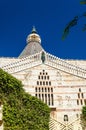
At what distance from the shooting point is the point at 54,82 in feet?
70.7

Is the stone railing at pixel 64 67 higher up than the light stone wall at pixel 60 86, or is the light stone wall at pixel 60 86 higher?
the stone railing at pixel 64 67

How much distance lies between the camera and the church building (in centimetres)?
2034

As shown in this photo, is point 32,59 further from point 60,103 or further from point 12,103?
point 12,103

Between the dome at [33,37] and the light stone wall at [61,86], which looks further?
the dome at [33,37]

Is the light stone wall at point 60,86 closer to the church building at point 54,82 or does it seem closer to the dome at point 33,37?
the church building at point 54,82

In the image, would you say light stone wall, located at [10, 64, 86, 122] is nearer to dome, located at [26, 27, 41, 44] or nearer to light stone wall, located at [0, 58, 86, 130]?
light stone wall, located at [0, 58, 86, 130]

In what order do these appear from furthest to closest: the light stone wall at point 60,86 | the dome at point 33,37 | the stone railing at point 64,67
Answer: the dome at point 33,37
the stone railing at point 64,67
the light stone wall at point 60,86

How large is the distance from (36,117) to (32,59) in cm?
809

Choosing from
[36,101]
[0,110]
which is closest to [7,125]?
[0,110]

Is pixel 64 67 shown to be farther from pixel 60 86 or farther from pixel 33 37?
pixel 33 37

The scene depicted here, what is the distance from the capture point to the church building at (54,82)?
20.3m

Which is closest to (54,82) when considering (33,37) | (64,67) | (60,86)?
(60,86)

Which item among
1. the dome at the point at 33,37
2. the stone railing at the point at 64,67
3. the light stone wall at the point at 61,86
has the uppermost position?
the dome at the point at 33,37

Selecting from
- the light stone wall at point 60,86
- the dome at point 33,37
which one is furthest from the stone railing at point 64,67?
the dome at point 33,37
